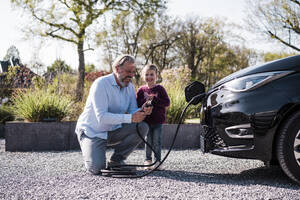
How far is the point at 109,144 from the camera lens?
367 centimetres

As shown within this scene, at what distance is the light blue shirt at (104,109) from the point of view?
329cm

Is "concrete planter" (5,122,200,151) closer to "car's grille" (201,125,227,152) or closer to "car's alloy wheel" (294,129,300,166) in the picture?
"car's grille" (201,125,227,152)

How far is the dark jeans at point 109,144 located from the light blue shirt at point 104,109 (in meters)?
0.07

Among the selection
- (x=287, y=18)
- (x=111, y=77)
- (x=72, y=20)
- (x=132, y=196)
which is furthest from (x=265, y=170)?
(x=287, y=18)

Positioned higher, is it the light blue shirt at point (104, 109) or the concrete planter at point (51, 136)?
the light blue shirt at point (104, 109)

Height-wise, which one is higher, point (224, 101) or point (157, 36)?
point (157, 36)

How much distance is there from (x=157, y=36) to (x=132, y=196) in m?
26.5

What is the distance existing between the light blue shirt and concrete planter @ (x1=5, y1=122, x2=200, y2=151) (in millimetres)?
1873

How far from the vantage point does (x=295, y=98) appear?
2.54 meters

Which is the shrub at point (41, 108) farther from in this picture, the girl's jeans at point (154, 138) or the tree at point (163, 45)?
the tree at point (163, 45)

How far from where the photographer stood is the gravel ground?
2.50 metres

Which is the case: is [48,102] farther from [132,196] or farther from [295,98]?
[295,98]

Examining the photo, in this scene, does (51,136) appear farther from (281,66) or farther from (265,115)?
(281,66)

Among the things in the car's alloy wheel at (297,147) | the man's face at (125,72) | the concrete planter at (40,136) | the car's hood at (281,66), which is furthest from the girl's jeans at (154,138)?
the concrete planter at (40,136)
